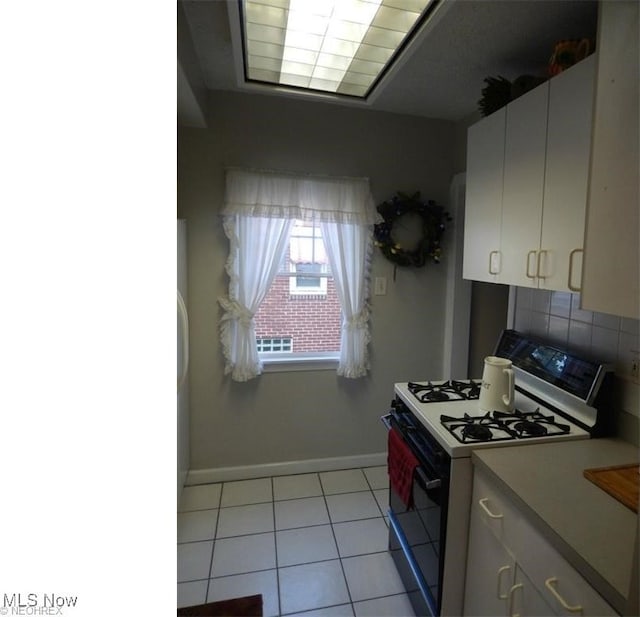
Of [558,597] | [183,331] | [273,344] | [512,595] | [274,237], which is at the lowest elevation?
[512,595]

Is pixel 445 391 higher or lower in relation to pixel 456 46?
lower

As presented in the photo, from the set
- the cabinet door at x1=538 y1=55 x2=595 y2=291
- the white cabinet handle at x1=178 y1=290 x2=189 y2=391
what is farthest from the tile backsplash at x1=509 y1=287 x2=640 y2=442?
the white cabinet handle at x1=178 y1=290 x2=189 y2=391

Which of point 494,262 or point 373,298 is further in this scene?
point 373,298

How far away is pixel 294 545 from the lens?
1993mm

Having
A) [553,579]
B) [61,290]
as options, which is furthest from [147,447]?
[553,579]

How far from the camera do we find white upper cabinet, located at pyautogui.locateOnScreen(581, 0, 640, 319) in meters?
0.87

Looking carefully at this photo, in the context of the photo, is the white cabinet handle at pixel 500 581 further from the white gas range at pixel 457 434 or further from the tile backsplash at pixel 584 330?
the tile backsplash at pixel 584 330

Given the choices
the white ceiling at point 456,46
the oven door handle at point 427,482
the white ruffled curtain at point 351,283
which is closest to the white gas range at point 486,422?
the oven door handle at point 427,482

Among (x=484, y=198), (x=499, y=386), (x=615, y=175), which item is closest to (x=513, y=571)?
(x=499, y=386)

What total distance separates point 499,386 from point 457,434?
1.15 feet

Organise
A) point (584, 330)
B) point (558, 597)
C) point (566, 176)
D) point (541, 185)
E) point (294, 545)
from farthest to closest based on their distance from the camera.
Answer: point (294, 545) → point (584, 330) → point (541, 185) → point (566, 176) → point (558, 597)

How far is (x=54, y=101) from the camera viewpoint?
0.32 metres

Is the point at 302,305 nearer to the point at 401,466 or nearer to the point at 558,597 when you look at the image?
the point at 401,466

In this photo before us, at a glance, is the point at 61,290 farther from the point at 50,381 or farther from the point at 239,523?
the point at 239,523
